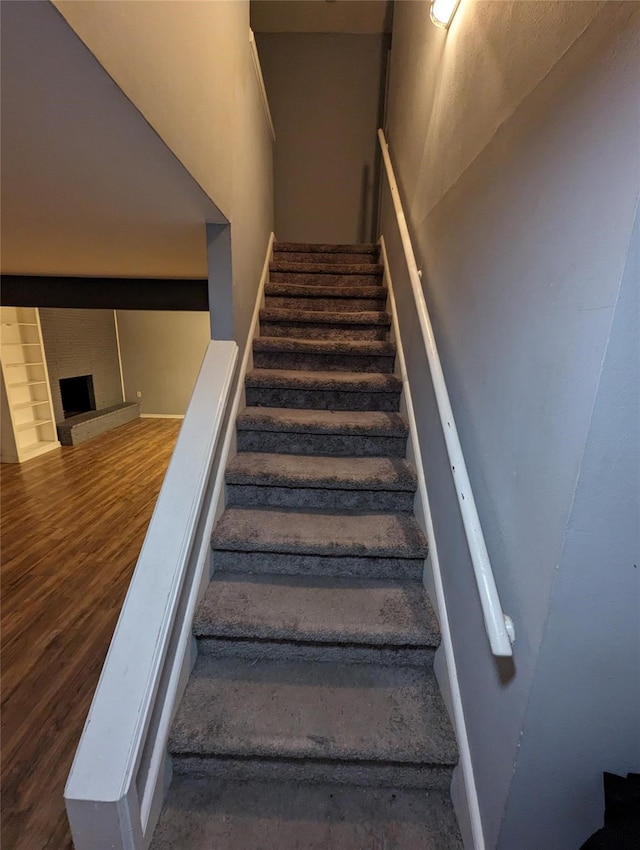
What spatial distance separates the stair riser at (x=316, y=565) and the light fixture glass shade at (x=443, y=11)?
2.16 meters

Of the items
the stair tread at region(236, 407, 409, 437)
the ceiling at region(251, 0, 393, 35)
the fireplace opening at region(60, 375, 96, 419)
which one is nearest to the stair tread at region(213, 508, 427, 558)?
the stair tread at region(236, 407, 409, 437)

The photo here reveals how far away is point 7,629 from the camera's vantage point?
2.09m

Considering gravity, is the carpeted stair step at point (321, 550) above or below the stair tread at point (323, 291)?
below

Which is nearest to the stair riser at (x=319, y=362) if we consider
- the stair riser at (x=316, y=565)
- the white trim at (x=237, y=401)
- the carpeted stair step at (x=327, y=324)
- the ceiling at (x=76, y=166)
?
the white trim at (x=237, y=401)

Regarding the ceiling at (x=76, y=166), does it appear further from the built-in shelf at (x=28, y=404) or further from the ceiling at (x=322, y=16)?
the built-in shelf at (x=28, y=404)

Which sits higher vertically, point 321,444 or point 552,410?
point 552,410

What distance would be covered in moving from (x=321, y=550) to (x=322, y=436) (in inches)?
24.1

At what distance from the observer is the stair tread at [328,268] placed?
2.90 m

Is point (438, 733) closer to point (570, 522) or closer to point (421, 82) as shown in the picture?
point (570, 522)

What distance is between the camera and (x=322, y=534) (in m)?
1.51

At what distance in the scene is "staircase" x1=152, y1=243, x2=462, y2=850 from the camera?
3.35 feet

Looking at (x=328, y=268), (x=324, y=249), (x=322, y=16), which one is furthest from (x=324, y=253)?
(x=322, y=16)

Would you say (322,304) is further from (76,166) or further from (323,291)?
(76,166)

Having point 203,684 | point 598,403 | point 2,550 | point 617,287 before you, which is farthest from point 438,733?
point 2,550
